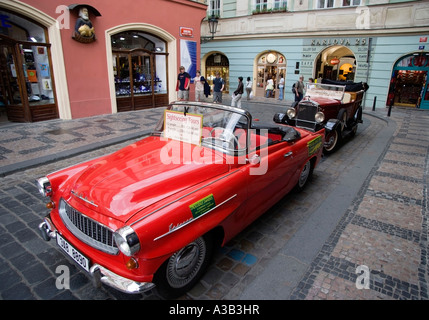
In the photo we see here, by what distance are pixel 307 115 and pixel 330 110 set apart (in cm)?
69

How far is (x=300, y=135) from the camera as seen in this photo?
446 cm

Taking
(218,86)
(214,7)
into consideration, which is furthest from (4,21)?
(214,7)

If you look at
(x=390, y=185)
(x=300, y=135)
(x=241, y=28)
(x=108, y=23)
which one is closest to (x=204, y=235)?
(x=300, y=135)

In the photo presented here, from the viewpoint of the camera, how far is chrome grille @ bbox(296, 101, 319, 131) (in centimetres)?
757

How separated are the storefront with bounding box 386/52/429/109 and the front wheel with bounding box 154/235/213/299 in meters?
15.5

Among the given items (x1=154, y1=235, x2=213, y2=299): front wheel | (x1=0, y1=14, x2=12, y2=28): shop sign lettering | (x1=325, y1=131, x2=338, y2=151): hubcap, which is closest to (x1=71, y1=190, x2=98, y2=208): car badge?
(x1=154, y1=235, x2=213, y2=299): front wheel

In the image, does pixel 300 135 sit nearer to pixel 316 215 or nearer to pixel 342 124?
pixel 316 215

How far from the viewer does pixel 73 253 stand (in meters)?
2.51

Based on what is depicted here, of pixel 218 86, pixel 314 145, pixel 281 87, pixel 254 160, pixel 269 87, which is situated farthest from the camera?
pixel 269 87

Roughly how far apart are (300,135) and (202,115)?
76.3 inches

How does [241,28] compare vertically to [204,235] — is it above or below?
above

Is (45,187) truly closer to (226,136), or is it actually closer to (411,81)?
(226,136)

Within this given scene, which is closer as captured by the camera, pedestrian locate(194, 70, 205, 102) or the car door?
the car door

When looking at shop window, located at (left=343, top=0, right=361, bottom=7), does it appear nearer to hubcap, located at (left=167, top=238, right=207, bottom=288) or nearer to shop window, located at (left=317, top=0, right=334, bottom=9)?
shop window, located at (left=317, top=0, right=334, bottom=9)
